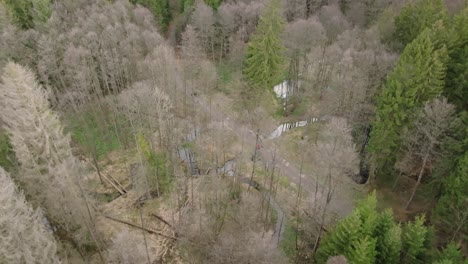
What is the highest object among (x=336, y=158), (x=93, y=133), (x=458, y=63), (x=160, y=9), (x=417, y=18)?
(x=417, y=18)

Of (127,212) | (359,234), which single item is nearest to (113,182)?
(127,212)

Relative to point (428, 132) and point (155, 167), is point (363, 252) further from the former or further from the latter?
point (155, 167)

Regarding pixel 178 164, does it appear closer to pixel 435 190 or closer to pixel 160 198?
pixel 160 198

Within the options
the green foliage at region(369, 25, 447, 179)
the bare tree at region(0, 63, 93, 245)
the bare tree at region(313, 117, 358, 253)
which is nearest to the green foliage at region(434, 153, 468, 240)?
the green foliage at region(369, 25, 447, 179)

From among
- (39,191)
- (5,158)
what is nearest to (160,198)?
(39,191)

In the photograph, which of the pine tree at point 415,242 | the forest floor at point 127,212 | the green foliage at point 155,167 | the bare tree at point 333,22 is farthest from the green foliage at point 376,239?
the bare tree at point 333,22

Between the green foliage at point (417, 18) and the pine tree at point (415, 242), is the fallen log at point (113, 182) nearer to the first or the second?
the pine tree at point (415, 242)
